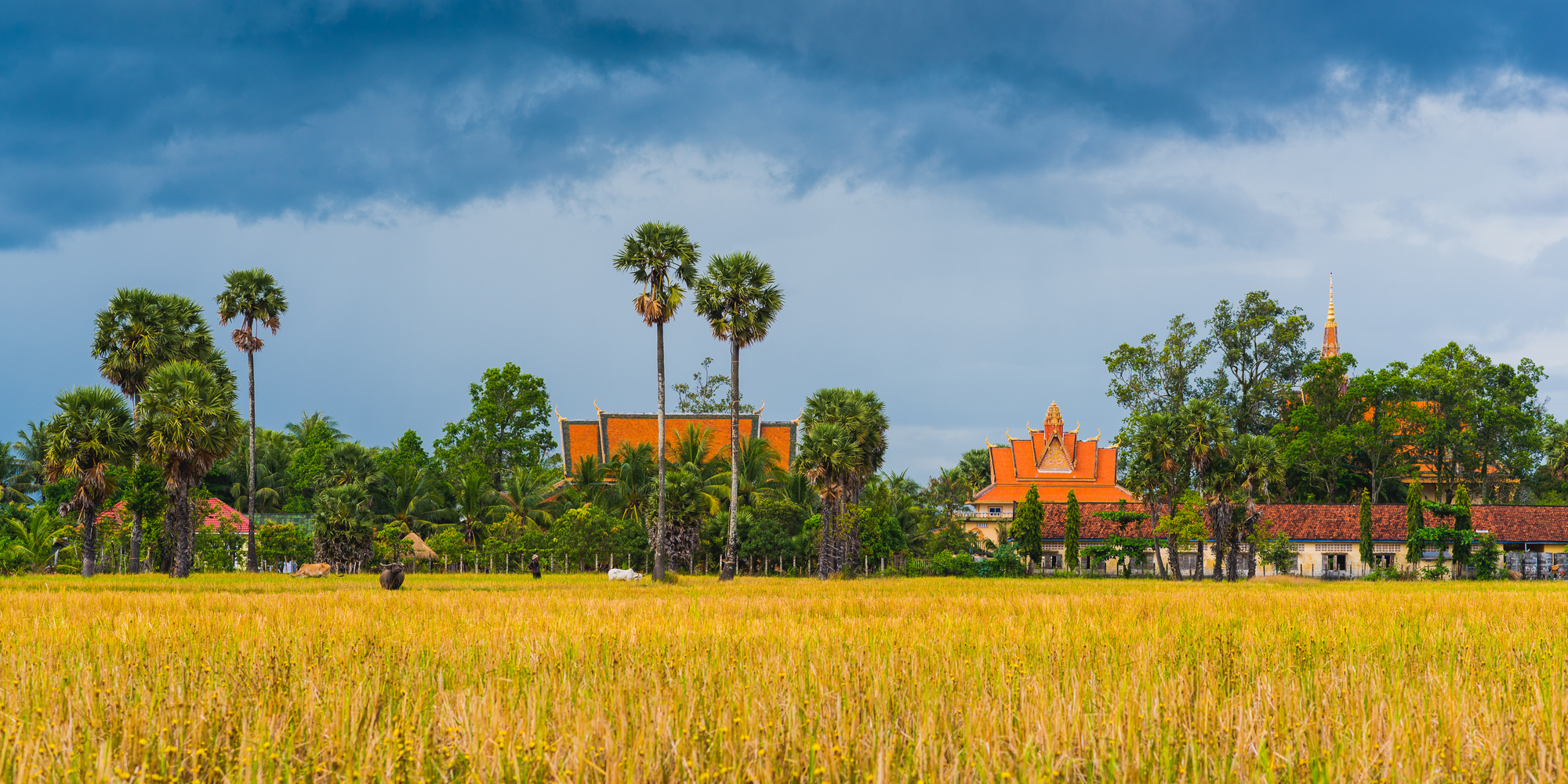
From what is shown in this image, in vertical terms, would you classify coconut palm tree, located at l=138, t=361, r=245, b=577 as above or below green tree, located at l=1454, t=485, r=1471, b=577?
above

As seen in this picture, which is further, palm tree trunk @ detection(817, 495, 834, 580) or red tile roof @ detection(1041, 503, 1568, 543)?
red tile roof @ detection(1041, 503, 1568, 543)

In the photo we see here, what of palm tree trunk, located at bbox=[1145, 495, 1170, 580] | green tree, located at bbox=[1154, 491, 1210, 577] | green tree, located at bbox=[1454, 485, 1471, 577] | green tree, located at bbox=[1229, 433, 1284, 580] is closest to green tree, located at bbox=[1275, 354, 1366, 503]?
green tree, located at bbox=[1454, 485, 1471, 577]

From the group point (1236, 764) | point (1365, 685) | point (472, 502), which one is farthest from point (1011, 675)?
point (472, 502)

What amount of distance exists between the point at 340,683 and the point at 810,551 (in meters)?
40.9

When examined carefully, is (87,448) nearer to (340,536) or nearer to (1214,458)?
(340,536)

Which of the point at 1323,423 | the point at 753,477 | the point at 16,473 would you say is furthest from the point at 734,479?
the point at 16,473

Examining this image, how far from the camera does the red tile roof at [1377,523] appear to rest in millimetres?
51625

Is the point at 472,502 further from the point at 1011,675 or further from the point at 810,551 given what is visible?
the point at 1011,675

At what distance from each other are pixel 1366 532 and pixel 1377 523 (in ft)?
9.50

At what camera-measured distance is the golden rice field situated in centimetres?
385

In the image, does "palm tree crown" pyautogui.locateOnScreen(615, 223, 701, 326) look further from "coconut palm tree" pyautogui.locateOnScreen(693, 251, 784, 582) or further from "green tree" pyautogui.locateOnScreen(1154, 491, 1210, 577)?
"green tree" pyautogui.locateOnScreen(1154, 491, 1210, 577)

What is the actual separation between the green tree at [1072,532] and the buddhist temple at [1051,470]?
1476cm

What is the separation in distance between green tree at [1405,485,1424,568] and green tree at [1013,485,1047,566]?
17.8 metres

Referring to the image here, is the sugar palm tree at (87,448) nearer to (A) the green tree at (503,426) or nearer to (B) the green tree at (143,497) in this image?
(B) the green tree at (143,497)
